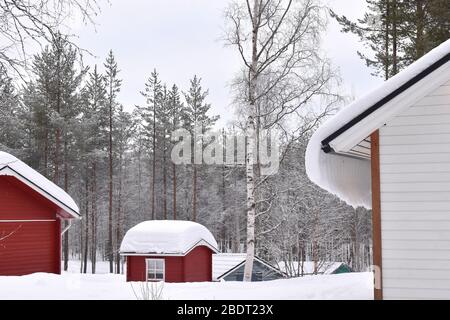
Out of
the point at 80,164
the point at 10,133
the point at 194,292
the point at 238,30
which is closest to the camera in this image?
the point at 194,292

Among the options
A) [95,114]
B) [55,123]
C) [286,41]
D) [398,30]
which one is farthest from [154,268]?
[95,114]

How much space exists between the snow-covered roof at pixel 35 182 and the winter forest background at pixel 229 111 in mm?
1848

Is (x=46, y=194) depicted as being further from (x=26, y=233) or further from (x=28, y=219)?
(x=26, y=233)

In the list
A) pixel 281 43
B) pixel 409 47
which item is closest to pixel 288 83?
pixel 281 43

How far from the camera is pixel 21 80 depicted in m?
5.23

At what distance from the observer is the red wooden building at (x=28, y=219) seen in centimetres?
1428

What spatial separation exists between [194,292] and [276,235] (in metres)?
16.6

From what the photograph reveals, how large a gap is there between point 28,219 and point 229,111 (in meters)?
7.19

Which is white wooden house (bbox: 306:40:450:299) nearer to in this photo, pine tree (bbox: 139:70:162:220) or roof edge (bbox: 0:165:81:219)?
roof edge (bbox: 0:165:81:219)

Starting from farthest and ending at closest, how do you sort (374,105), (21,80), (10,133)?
(10,133) < (374,105) < (21,80)

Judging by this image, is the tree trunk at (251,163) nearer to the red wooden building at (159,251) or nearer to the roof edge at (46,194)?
the roof edge at (46,194)

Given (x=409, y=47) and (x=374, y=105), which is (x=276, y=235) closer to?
(x=409, y=47)

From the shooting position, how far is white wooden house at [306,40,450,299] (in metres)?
6.67

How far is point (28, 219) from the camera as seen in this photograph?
14.9m
